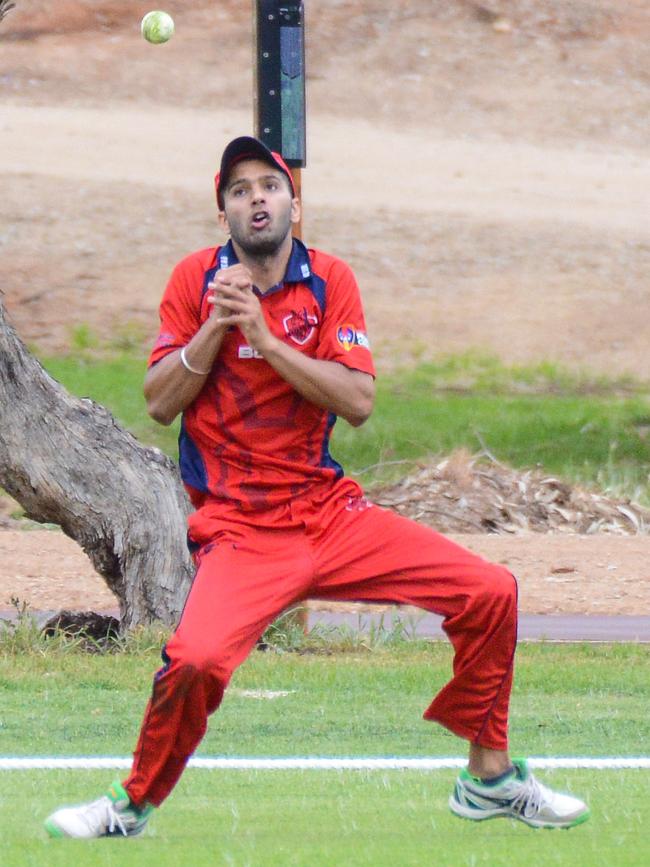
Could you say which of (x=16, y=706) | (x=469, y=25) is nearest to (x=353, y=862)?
(x=16, y=706)

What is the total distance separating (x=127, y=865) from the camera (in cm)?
466

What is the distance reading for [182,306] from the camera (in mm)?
5105

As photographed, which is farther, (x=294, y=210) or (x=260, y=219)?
(x=294, y=210)

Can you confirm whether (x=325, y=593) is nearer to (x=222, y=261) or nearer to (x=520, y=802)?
(x=520, y=802)

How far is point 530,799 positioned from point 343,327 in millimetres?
1405

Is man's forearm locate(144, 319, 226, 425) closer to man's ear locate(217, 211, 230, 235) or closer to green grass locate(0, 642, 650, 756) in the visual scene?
man's ear locate(217, 211, 230, 235)

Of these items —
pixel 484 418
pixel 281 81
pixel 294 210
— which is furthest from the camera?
pixel 484 418

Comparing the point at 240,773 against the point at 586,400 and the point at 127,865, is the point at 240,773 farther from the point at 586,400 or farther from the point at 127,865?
the point at 586,400

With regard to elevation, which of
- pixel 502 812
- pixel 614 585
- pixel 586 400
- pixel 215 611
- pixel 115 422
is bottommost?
pixel 586 400

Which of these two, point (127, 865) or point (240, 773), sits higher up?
point (127, 865)

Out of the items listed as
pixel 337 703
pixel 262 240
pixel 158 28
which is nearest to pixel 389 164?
pixel 158 28

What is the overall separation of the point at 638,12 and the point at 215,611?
1576 inches

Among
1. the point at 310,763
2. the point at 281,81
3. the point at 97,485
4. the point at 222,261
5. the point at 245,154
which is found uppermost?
the point at 245,154

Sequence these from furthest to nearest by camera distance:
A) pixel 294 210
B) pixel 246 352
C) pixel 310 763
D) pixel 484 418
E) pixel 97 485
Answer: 1. pixel 484 418
2. pixel 97 485
3. pixel 310 763
4. pixel 294 210
5. pixel 246 352
